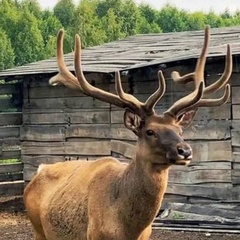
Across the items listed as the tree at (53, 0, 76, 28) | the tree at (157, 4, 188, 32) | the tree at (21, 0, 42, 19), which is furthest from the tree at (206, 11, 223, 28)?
the tree at (21, 0, 42, 19)

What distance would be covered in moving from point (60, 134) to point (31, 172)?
1.03 meters

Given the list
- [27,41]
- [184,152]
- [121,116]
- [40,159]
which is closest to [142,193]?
[184,152]

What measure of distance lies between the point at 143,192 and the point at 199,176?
491 centimetres

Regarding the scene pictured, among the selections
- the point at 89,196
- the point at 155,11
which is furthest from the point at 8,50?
the point at 89,196

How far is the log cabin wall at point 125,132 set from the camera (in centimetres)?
1092

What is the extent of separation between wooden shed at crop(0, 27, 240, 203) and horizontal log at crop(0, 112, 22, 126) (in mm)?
18

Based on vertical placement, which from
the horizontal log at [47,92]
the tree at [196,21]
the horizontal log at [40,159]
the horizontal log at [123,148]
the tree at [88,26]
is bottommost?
the horizontal log at [40,159]

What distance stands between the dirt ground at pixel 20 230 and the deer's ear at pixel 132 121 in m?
3.86

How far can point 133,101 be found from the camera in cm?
668

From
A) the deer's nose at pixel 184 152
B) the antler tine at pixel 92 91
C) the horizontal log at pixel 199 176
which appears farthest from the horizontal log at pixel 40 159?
the deer's nose at pixel 184 152

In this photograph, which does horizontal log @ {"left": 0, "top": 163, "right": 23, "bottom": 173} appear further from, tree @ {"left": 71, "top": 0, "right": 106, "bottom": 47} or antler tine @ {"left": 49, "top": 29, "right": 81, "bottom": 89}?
tree @ {"left": 71, "top": 0, "right": 106, "bottom": 47}

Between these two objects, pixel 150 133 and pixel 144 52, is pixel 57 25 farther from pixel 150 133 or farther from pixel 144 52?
pixel 150 133

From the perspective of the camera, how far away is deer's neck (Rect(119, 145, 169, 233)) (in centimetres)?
636

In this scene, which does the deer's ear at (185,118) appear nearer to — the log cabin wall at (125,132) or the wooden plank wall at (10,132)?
the log cabin wall at (125,132)
